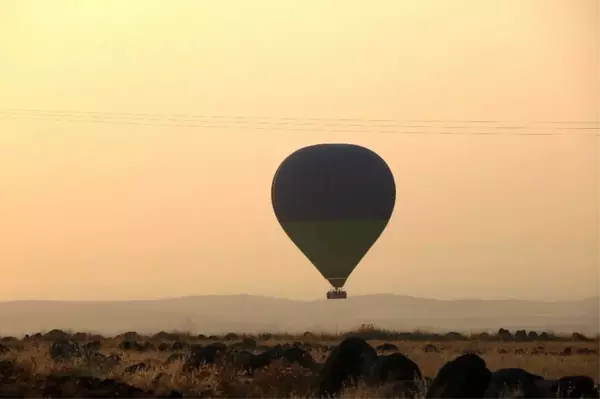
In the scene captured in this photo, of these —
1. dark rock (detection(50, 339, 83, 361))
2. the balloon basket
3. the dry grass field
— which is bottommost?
the dry grass field

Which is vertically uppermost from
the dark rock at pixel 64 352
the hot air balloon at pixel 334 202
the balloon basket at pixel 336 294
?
the hot air balloon at pixel 334 202

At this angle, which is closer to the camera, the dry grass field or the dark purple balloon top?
the dry grass field

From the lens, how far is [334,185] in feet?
124

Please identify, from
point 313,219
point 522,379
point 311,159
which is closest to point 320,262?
point 313,219

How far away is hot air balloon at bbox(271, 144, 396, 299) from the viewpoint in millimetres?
36938

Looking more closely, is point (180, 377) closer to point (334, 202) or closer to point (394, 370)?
point (394, 370)

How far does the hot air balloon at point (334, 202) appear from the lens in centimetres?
3694

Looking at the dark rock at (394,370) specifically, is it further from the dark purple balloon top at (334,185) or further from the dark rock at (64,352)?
the dark purple balloon top at (334,185)

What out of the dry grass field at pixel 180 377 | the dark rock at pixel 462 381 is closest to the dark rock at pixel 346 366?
the dry grass field at pixel 180 377

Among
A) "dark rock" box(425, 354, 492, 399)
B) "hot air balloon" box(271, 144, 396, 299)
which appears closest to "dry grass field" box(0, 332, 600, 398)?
"dark rock" box(425, 354, 492, 399)

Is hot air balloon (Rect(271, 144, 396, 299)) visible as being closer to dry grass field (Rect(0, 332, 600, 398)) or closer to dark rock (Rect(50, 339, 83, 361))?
dry grass field (Rect(0, 332, 600, 398))

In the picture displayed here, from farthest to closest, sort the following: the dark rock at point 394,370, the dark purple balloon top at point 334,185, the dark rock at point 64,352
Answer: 1. the dark purple balloon top at point 334,185
2. the dark rock at point 64,352
3. the dark rock at point 394,370

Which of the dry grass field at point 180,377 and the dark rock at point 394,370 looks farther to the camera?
the dark rock at point 394,370

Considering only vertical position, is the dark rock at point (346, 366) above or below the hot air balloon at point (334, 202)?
below
